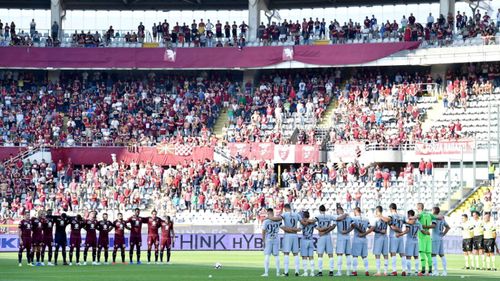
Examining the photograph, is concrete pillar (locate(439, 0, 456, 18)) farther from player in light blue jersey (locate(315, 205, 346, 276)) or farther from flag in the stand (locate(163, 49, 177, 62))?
player in light blue jersey (locate(315, 205, 346, 276))

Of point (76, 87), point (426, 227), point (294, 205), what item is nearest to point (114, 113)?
point (76, 87)

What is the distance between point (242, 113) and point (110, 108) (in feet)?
25.7

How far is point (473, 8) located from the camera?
231 feet

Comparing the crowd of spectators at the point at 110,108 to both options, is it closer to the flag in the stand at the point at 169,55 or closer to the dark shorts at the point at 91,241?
the flag in the stand at the point at 169,55

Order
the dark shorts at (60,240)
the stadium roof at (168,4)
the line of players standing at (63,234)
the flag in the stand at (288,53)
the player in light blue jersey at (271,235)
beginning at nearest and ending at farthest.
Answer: the player in light blue jersey at (271,235), the dark shorts at (60,240), the line of players standing at (63,234), the flag in the stand at (288,53), the stadium roof at (168,4)

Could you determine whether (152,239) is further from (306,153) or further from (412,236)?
(306,153)

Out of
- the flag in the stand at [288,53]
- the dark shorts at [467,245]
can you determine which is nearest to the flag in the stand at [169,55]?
the flag in the stand at [288,53]

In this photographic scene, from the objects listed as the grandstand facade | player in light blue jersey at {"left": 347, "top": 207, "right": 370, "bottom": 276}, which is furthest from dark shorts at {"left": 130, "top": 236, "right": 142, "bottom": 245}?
the grandstand facade

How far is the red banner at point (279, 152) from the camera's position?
207 feet

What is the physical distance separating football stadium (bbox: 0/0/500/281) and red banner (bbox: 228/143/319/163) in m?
0.06

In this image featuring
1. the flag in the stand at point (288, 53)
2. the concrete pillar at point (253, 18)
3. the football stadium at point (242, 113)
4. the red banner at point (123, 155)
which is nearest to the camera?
the football stadium at point (242, 113)

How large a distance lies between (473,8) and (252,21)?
13460 mm

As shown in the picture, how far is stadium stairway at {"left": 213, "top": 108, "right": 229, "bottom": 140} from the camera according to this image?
68375 millimetres

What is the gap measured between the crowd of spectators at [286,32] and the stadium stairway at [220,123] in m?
4.48
